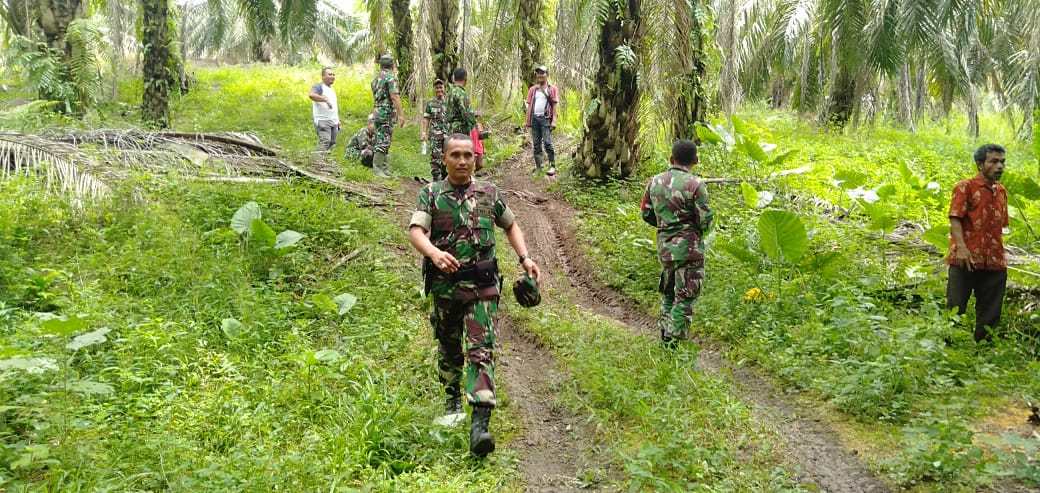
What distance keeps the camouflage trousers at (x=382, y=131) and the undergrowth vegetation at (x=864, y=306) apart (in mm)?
3286

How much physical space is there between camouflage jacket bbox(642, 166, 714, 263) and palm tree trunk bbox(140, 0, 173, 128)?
404 inches

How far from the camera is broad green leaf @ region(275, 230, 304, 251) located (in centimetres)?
700

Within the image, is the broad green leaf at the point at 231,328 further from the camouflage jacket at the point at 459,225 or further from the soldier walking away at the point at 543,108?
the soldier walking away at the point at 543,108

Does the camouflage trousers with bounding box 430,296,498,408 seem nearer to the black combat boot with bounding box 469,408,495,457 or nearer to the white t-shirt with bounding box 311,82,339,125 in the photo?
the black combat boot with bounding box 469,408,495,457

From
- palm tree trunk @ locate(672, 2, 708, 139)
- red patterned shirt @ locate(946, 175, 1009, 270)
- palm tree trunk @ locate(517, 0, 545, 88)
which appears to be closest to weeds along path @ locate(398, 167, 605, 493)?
red patterned shirt @ locate(946, 175, 1009, 270)

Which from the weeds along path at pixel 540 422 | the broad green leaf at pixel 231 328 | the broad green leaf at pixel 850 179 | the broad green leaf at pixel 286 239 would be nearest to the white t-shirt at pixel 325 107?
the broad green leaf at pixel 286 239

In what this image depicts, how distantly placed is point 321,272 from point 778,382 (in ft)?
14.6

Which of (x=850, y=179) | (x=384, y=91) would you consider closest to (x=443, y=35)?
(x=384, y=91)

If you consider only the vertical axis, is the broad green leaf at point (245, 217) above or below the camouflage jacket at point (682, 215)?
below

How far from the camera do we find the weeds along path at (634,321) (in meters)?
4.19

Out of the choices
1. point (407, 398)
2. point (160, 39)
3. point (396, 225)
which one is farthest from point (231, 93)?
point (407, 398)

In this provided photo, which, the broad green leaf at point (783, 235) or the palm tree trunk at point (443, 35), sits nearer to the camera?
the broad green leaf at point (783, 235)

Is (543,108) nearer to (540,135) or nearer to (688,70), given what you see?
(540,135)

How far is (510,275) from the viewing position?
323 inches
